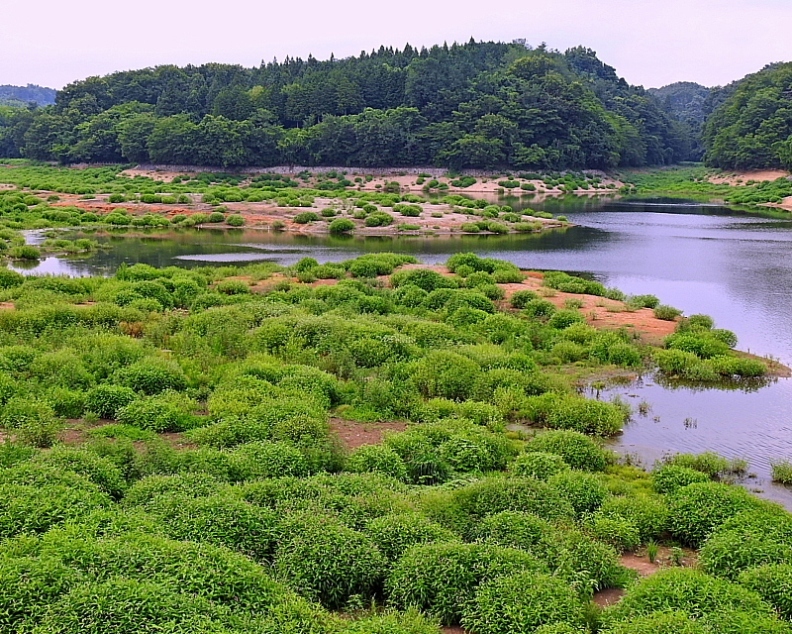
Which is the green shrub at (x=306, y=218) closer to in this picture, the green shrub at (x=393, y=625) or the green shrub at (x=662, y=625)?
the green shrub at (x=393, y=625)

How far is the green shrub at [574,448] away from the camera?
1260 centimetres

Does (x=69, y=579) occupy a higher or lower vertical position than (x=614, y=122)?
lower

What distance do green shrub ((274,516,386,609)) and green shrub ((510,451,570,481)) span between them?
3.55m

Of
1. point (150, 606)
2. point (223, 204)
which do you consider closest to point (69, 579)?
point (150, 606)

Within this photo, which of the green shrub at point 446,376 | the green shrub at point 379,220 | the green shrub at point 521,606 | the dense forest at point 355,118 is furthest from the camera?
the dense forest at point 355,118

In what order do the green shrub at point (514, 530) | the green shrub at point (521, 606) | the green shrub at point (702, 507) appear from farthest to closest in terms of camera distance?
the green shrub at point (702, 507), the green shrub at point (514, 530), the green shrub at point (521, 606)

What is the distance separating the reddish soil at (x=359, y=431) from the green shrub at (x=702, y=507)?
16.4ft

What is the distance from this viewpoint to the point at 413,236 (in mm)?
50094

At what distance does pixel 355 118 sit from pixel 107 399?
88468mm

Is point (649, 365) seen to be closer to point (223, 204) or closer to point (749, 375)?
point (749, 375)

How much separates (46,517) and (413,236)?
4211 centimetres

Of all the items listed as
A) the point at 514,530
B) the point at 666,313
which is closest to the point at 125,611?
the point at 514,530

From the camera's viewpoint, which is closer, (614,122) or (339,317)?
(339,317)

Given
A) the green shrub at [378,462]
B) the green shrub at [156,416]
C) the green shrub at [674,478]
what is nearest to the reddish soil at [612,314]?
the green shrub at [674,478]
